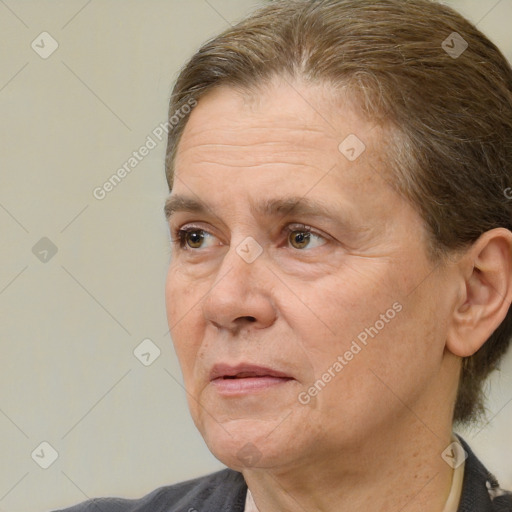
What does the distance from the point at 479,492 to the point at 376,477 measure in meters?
0.23

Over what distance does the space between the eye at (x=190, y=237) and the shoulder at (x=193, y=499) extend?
55cm

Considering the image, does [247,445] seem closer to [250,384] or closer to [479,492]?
[250,384]

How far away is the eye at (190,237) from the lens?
65.8 inches

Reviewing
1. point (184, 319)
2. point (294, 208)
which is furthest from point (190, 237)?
point (294, 208)

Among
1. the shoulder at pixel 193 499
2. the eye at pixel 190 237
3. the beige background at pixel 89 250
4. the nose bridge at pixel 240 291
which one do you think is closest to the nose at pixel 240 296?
the nose bridge at pixel 240 291

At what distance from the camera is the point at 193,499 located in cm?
197

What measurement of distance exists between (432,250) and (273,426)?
426 millimetres

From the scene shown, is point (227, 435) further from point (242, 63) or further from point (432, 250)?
point (242, 63)

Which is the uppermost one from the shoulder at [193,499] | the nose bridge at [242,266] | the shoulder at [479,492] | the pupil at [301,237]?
the nose bridge at [242,266]

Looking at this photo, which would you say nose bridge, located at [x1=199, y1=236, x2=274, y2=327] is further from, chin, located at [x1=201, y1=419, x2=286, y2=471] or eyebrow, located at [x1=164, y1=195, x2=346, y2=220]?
chin, located at [x1=201, y1=419, x2=286, y2=471]

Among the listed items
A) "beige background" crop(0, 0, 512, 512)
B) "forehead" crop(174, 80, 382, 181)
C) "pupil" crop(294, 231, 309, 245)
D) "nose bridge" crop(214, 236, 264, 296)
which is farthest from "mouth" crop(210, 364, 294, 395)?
"beige background" crop(0, 0, 512, 512)

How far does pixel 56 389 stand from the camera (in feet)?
9.20

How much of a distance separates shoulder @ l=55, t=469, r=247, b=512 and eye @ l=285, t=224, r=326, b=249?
61cm

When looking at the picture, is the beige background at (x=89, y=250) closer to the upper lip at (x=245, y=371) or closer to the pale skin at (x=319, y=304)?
the pale skin at (x=319, y=304)
